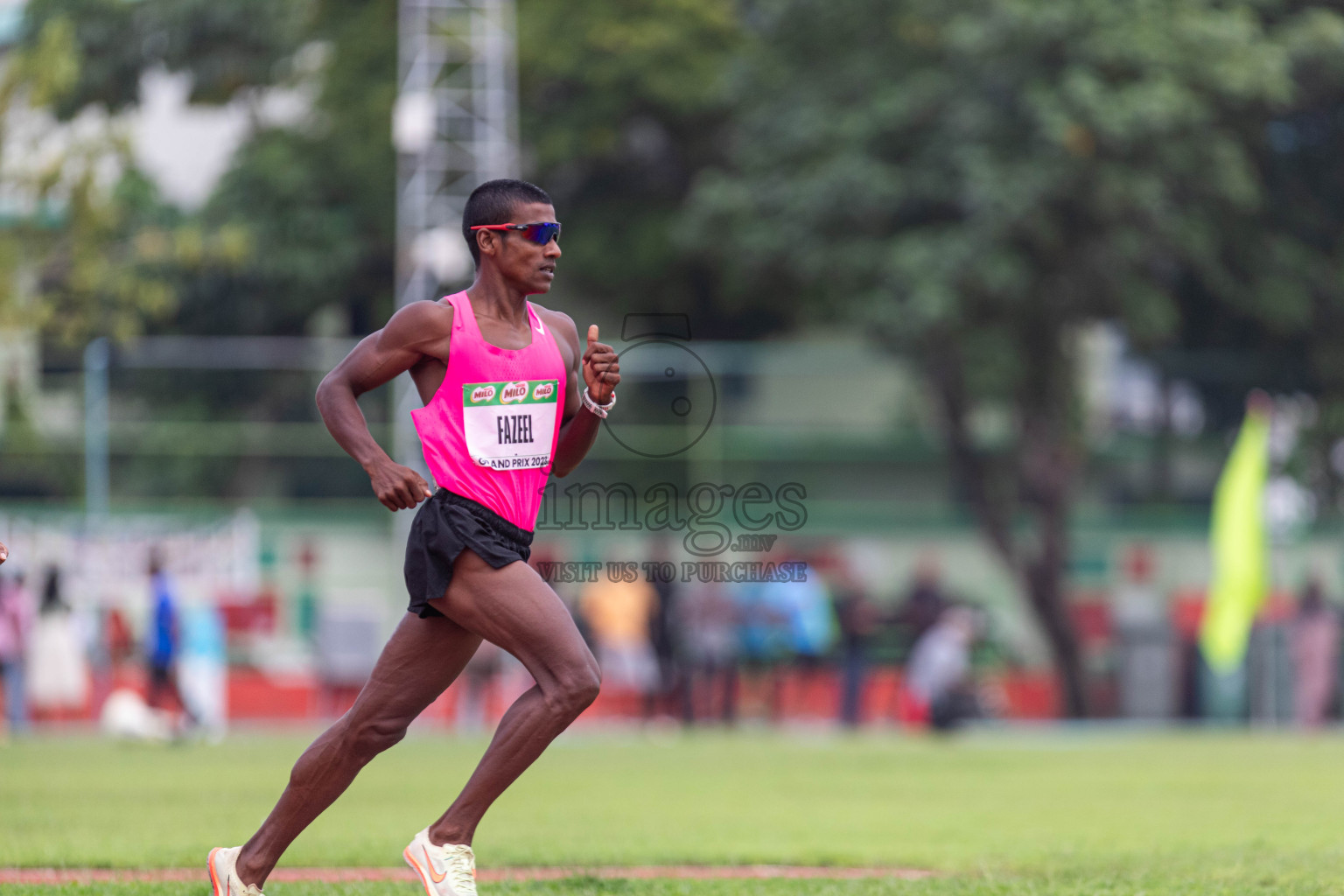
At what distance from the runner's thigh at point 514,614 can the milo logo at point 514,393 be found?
500mm

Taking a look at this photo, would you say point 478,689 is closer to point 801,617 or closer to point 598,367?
point 801,617

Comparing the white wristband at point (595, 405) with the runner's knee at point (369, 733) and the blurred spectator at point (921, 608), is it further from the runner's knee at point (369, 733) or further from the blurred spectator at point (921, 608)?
the blurred spectator at point (921, 608)

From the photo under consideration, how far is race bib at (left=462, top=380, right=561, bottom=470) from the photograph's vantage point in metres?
6.14

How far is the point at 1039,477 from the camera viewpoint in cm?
2873

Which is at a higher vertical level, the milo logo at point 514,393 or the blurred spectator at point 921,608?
the milo logo at point 514,393

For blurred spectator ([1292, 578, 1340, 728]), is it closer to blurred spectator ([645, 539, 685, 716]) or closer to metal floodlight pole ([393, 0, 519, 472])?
blurred spectator ([645, 539, 685, 716])

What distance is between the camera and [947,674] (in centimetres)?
2344

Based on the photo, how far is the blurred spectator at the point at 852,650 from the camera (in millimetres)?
24391

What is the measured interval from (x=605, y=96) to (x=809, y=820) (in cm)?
2816

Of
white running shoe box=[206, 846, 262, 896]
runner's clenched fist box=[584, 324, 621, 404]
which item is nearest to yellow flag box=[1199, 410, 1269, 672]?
runner's clenched fist box=[584, 324, 621, 404]

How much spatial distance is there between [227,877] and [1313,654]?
21371 mm

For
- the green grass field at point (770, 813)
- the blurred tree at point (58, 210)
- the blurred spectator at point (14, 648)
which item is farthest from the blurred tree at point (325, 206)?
the green grass field at point (770, 813)

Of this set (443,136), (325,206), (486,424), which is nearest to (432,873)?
(486,424)

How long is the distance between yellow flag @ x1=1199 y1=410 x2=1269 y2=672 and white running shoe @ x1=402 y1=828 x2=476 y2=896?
60.7 feet
